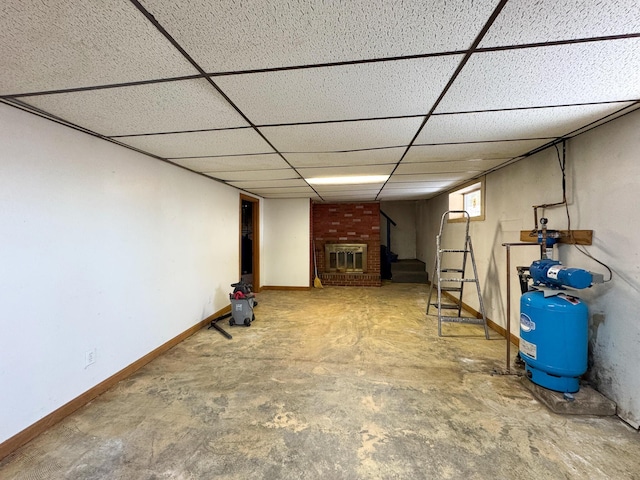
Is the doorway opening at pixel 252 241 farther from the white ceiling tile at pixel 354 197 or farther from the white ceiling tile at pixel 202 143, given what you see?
the white ceiling tile at pixel 202 143

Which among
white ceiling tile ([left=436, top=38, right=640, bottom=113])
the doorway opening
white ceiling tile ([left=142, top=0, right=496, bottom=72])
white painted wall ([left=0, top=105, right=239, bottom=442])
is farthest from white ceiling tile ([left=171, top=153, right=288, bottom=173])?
the doorway opening

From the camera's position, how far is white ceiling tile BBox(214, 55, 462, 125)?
1.25 meters

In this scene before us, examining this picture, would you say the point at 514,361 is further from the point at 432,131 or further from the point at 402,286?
the point at 402,286

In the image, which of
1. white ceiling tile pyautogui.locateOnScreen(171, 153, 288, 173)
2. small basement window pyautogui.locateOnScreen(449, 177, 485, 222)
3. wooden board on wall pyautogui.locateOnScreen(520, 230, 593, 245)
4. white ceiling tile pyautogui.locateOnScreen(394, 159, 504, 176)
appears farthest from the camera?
small basement window pyautogui.locateOnScreen(449, 177, 485, 222)

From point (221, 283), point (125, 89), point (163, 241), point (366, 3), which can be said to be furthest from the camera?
point (221, 283)

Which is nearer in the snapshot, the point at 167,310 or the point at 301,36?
the point at 301,36

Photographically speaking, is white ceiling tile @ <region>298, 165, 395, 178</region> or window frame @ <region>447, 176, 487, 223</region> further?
window frame @ <region>447, 176, 487, 223</region>

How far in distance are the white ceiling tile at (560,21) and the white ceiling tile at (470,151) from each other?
4.39ft

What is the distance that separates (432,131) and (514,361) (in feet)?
7.85

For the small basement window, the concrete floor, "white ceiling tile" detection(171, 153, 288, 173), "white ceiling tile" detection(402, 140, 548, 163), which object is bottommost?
the concrete floor

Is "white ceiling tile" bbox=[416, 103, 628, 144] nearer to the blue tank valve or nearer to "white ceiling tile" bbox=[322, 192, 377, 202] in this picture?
the blue tank valve

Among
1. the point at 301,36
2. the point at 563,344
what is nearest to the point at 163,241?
the point at 301,36

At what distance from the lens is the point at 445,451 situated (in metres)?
1.59

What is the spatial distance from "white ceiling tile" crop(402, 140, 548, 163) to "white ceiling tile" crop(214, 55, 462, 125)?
88 cm
